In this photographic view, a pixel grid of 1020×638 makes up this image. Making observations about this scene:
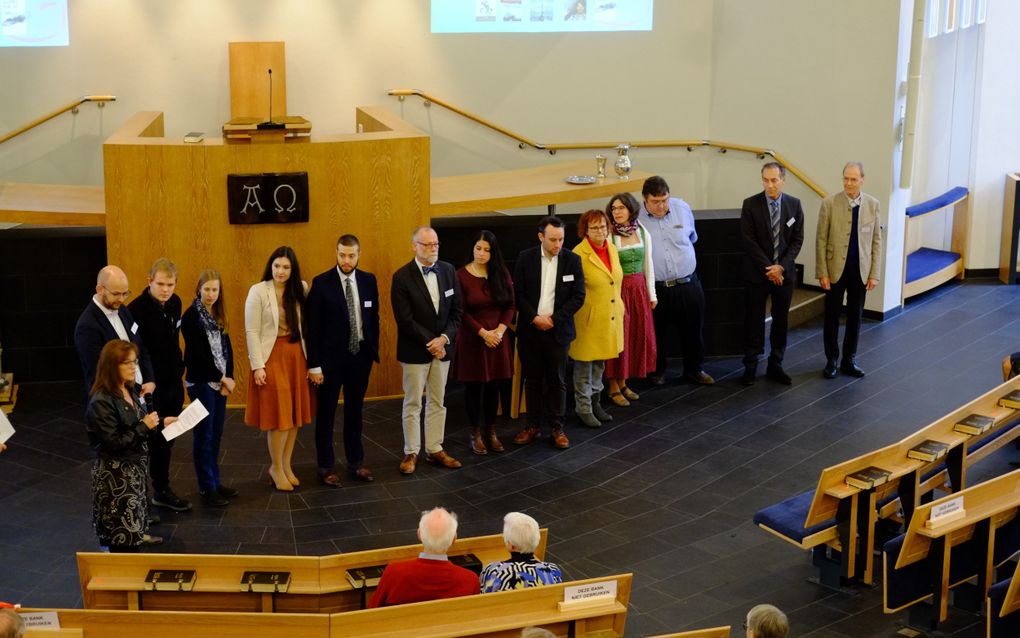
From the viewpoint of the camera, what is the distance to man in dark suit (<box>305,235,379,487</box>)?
294 inches

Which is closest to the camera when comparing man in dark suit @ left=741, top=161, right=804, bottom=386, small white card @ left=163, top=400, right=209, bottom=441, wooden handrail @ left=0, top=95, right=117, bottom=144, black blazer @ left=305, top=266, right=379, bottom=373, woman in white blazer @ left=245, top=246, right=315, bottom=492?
small white card @ left=163, top=400, right=209, bottom=441

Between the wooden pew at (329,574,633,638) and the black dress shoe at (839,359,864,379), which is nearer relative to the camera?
the wooden pew at (329,574,633,638)

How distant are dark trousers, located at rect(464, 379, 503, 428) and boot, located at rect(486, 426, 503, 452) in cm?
4

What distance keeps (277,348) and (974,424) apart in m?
3.76

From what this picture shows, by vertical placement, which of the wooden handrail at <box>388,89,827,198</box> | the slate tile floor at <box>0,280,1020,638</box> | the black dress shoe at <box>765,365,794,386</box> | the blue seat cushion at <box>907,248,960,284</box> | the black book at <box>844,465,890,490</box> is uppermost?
the wooden handrail at <box>388,89,827,198</box>

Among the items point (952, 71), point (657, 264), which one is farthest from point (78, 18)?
point (952, 71)

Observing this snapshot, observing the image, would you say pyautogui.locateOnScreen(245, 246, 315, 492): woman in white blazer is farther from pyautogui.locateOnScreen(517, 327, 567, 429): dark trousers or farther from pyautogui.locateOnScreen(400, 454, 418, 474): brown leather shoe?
pyautogui.locateOnScreen(517, 327, 567, 429): dark trousers

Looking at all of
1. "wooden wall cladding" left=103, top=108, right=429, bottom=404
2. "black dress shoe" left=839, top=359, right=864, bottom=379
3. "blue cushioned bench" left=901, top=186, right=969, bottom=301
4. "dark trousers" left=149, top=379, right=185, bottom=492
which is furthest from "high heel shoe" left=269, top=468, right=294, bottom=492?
"blue cushioned bench" left=901, top=186, right=969, bottom=301

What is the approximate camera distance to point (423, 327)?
25.3ft

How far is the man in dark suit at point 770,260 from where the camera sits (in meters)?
9.34

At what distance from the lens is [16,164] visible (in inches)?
448

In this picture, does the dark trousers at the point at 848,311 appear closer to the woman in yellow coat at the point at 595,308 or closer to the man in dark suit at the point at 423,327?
the woman in yellow coat at the point at 595,308

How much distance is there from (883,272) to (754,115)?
203 cm

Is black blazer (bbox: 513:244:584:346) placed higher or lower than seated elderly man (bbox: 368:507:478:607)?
higher
